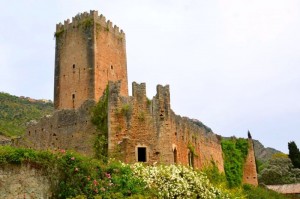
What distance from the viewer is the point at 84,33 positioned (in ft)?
99.3

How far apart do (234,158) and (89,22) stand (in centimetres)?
1306

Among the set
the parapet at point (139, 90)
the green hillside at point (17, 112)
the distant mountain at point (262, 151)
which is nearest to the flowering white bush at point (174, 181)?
the parapet at point (139, 90)

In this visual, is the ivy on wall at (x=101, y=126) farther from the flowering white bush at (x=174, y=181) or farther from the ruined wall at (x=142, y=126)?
the flowering white bush at (x=174, y=181)

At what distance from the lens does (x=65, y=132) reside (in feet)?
79.2

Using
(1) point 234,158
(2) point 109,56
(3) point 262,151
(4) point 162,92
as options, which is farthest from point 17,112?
(3) point 262,151

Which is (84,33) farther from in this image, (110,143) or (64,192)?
(64,192)

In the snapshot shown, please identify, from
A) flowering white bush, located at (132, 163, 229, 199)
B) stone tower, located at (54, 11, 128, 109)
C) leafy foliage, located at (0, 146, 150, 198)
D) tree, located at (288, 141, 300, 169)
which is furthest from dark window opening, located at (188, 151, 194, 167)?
tree, located at (288, 141, 300, 169)

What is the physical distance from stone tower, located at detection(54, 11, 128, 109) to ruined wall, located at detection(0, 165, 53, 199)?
1374 cm

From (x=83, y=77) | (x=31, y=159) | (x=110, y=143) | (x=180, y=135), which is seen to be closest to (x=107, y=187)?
(x=31, y=159)

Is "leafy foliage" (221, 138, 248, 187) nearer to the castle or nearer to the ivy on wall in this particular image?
the castle

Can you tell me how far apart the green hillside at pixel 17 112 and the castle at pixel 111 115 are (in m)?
16.0

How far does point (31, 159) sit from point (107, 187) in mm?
2796

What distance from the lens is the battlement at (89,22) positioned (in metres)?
30.7

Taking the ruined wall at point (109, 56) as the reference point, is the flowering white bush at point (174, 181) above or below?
below
